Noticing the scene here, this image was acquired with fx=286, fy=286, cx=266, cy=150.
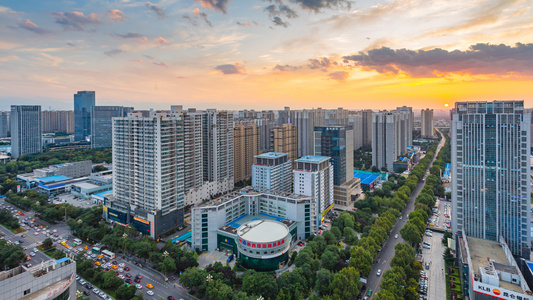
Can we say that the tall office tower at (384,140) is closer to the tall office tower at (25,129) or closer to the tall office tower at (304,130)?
the tall office tower at (304,130)

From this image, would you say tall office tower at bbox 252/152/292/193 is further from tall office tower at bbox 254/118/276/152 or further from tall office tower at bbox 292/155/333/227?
tall office tower at bbox 254/118/276/152

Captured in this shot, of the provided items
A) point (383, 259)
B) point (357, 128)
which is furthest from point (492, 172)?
point (357, 128)

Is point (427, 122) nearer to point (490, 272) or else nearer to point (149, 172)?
point (490, 272)

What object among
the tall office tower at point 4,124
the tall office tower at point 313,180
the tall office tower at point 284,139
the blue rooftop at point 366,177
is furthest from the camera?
the tall office tower at point 4,124

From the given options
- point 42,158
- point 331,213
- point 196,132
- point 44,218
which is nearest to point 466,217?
point 331,213

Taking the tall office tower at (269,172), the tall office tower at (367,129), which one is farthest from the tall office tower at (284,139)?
the tall office tower at (367,129)

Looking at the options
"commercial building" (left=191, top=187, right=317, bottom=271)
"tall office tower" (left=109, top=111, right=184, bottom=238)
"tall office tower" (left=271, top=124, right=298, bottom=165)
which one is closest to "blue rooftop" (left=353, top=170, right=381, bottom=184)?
"tall office tower" (left=271, top=124, right=298, bottom=165)
